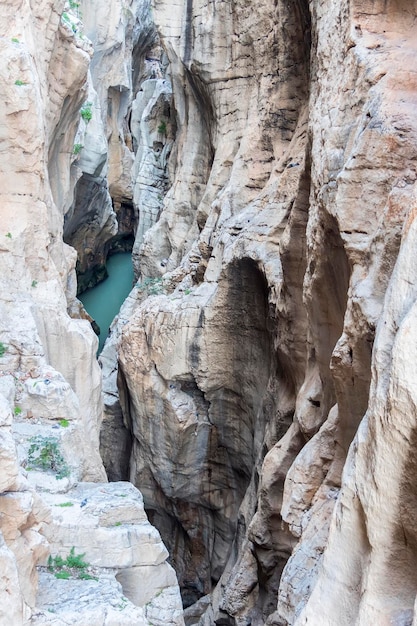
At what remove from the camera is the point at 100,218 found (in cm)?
2252

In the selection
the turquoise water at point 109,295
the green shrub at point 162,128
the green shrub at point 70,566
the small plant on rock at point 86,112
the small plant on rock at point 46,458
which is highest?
the green shrub at point 162,128

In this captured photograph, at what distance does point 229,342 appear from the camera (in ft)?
41.0

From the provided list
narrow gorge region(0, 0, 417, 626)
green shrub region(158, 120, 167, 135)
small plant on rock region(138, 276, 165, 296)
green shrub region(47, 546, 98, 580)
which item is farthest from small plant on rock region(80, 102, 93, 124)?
green shrub region(47, 546, 98, 580)

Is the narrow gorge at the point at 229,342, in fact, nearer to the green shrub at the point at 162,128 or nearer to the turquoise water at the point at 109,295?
the green shrub at the point at 162,128

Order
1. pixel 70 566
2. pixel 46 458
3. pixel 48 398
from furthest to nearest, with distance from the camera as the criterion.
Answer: pixel 48 398 → pixel 46 458 → pixel 70 566

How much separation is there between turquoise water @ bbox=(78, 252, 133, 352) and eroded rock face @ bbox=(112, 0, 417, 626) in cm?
396

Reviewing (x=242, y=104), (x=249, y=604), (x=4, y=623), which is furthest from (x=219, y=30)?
(x=4, y=623)

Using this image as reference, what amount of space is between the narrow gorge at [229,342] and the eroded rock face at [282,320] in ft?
0.09

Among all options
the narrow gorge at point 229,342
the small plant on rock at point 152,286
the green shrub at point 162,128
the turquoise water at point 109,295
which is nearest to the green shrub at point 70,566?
the narrow gorge at point 229,342

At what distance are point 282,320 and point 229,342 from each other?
2973mm

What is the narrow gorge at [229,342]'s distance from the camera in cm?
386

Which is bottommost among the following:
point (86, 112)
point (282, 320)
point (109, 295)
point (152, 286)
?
point (109, 295)

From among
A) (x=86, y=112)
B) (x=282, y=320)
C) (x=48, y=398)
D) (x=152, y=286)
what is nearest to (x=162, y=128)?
(x=86, y=112)

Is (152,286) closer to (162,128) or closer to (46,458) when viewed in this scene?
(162,128)
